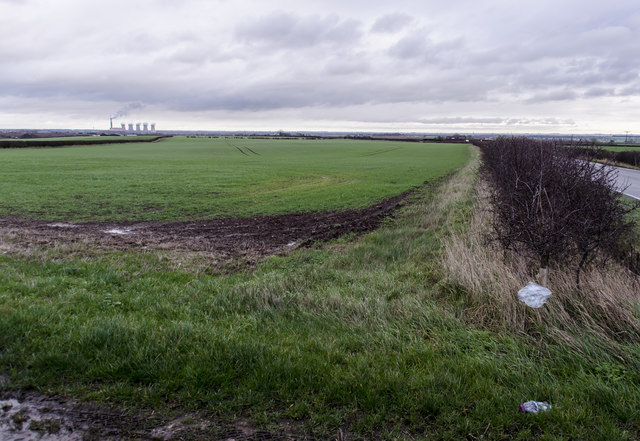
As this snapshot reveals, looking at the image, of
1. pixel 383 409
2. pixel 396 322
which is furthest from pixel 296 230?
pixel 383 409

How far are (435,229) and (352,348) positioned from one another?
30.1ft

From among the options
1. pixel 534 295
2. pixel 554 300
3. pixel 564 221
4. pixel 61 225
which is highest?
pixel 564 221

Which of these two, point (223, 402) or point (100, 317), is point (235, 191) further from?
point (223, 402)

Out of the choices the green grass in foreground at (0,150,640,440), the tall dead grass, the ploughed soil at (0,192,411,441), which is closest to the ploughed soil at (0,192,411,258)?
the ploughed soil at (0,192,411,441)

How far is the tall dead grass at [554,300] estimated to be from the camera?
5.10 m

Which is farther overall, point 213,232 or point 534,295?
point 213,232

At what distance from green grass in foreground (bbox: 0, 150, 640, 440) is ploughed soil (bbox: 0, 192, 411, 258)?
460 centimetres

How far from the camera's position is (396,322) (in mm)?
5555

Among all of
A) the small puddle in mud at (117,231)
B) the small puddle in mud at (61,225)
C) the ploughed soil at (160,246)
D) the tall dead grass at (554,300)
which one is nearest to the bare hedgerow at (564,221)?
the tall dead grass at (554,300)

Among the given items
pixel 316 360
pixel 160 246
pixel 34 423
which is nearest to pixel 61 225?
pixel 160 246

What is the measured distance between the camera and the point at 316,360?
4.41m

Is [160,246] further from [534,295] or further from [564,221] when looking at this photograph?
[564,221]

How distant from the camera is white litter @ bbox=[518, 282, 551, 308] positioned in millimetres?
5480

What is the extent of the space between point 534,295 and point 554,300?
467 millimetres
